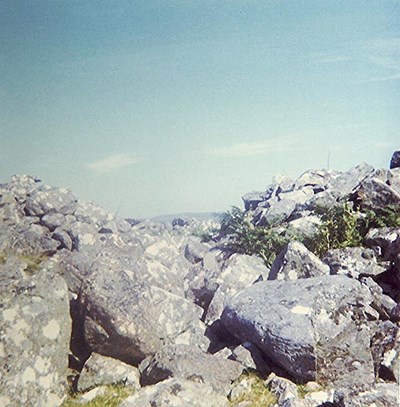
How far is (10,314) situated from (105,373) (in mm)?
2249

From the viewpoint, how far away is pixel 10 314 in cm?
587

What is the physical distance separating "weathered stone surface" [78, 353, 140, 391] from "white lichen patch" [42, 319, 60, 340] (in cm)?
101

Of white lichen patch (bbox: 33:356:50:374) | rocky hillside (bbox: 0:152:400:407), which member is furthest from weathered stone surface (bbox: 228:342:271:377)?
white lichen patch (bbox: 33:356:50:374)

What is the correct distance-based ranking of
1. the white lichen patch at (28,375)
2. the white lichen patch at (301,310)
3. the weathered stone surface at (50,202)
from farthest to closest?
the weathered stone surface at (50,202) < the white lichen patch at (301,310) < the white lichen patch at (28,375)

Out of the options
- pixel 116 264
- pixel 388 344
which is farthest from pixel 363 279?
pixel 116 264

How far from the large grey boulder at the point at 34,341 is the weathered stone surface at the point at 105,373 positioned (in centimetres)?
46

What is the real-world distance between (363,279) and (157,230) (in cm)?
2402

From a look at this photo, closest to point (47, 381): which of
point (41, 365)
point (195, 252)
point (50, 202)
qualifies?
point (41, 365)

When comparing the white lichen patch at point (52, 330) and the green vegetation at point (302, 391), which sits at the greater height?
the white lichen patch at point (52, 330)

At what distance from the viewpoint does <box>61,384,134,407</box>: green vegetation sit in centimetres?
555

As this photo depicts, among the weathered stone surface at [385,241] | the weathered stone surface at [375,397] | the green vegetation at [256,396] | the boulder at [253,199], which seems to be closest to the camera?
the weathered stone surface at [375,397]

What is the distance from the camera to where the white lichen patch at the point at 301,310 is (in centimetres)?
601

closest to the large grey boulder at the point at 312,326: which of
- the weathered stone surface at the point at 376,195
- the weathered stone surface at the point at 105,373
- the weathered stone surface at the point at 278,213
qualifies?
the weathered stone surface at the point at 105,373

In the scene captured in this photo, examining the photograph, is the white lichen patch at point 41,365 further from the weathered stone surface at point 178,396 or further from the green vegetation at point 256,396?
the green vegetation at point 256,396
